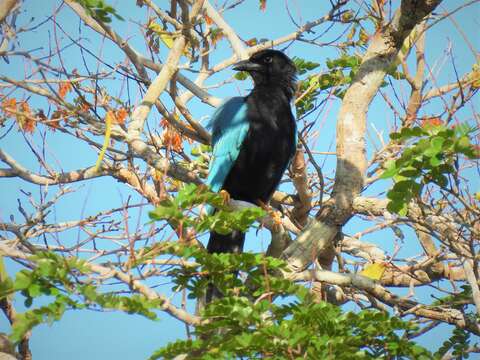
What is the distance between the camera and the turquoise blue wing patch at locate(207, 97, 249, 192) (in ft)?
16.0

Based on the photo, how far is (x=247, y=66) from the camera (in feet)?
16.9

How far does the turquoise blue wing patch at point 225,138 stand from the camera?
4.88 metres

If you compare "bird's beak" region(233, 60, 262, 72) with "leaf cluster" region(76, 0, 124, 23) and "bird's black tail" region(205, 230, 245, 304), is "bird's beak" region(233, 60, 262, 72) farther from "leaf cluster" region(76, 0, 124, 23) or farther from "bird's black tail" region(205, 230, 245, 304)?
"leaf cluster" region(76, 0, 124, 23)

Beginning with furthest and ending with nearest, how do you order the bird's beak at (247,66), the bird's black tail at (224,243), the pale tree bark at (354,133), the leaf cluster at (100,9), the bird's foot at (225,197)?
the bird's beak at (247,66), the bird's black tail at (224,243), the pale tree bark at (354,133), the bird's foot at (225,197), the leaf cluster at (100,9)

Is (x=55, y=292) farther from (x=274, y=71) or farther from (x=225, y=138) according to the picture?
(x=274, y=71)

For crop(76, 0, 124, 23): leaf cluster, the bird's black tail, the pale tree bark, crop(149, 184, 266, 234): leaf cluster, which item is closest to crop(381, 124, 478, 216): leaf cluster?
crop(149, 184, 266, 234): leaf cluster

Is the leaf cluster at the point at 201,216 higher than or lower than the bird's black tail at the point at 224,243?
lower

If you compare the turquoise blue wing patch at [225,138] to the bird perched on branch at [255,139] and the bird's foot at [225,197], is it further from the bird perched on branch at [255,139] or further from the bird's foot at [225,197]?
the bird's foot at [225,197]

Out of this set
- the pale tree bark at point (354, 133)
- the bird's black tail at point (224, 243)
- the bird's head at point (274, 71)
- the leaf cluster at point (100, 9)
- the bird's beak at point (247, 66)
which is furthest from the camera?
the bird's head at point (274, 71)

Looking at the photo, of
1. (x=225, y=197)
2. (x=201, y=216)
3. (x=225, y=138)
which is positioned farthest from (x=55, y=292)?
(x=225, y=138)

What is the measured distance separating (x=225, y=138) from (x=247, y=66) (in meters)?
0.60

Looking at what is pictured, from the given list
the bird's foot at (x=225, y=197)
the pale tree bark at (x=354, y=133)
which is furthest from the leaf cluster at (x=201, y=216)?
the pale tree bark at (x=354, y=133)

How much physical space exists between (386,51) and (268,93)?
1.23 m

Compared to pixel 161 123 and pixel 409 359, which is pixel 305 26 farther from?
pixel 409 359
